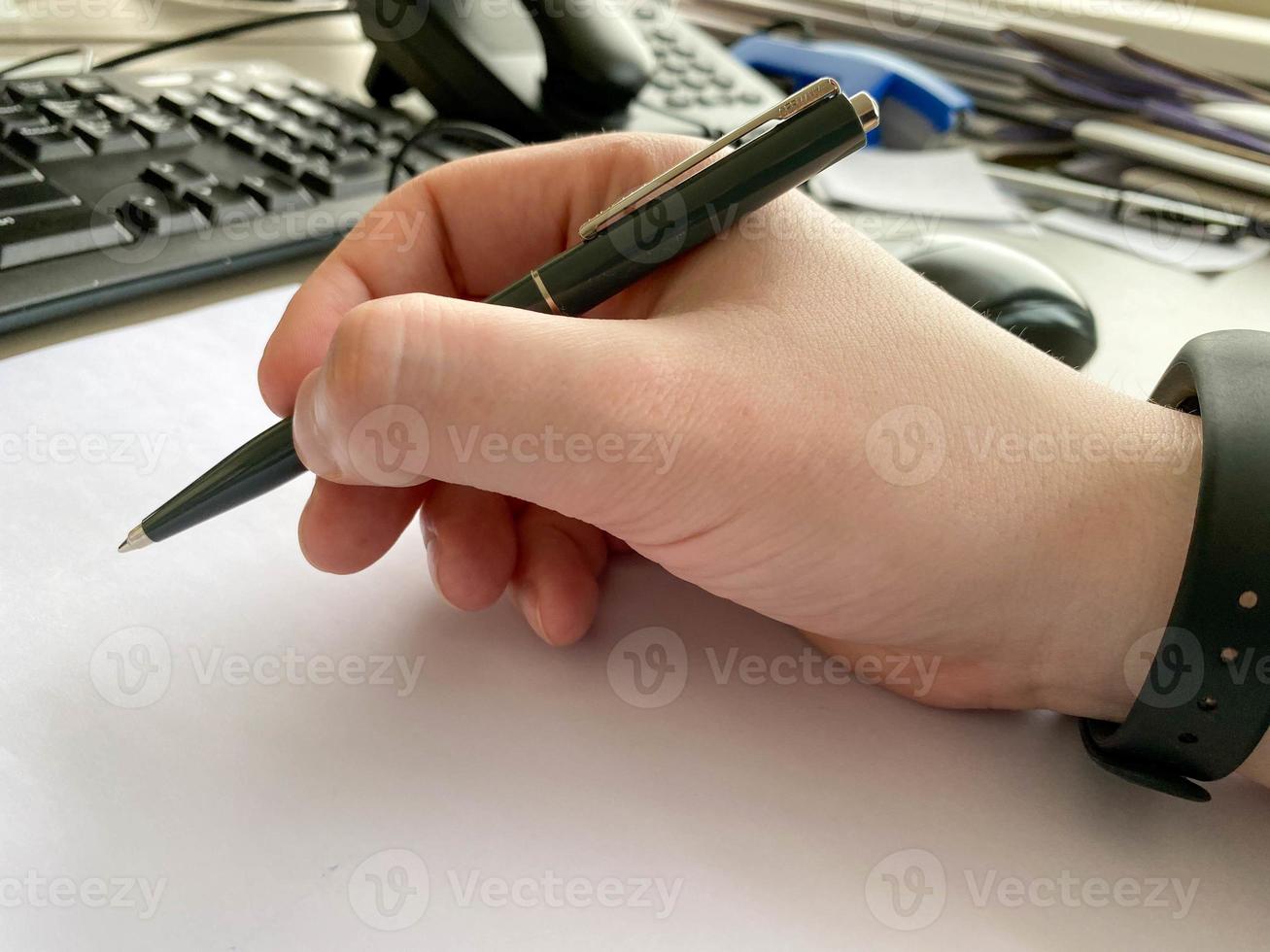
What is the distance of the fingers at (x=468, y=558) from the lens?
0.35 metres

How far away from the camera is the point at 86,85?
2.04ft

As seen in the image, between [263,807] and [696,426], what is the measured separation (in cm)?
16

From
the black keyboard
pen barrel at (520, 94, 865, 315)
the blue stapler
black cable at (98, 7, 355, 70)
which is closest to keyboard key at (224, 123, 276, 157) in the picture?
the black keyboard

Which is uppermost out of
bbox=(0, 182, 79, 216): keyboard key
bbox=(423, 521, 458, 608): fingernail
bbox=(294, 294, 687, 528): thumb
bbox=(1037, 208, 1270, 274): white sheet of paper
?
bbox=(294, 294, 687, 528): thumb

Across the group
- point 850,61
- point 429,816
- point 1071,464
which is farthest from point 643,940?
point 850,61

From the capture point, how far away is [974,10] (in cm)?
99

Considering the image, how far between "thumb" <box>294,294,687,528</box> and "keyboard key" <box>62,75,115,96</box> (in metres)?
0.44

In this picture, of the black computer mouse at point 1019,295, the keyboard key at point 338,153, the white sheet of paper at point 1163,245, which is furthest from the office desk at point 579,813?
the white sheet of paper at point 1163,245

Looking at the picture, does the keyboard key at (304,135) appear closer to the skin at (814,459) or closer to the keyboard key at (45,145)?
the keyboard key at (45,145)

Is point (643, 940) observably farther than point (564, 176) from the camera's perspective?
No

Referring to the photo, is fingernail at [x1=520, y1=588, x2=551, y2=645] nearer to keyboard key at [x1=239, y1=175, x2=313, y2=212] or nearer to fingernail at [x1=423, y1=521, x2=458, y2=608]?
fingernail at [x1=423, y1=521, x2=458, y2=608]

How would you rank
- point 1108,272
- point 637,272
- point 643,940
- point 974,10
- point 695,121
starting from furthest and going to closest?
point 974,10
point 695,121
point 1108,272
point 637,272
point 643,940

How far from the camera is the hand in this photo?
286mm

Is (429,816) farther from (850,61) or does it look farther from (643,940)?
(850,61)
